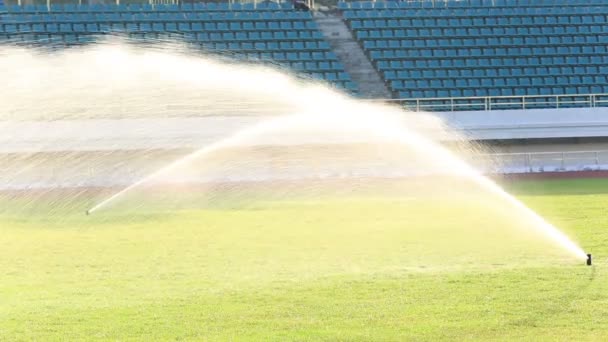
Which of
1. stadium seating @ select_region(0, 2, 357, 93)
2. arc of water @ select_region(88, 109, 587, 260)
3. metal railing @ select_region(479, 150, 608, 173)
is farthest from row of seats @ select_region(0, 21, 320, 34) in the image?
metal railing @ select_region(479, 150, 608, 173)

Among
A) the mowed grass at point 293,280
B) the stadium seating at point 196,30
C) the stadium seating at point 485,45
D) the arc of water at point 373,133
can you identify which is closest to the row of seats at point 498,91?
the stadium seating at point 485,45

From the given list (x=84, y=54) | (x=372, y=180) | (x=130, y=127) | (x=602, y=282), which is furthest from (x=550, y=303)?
(x=84, y=54)

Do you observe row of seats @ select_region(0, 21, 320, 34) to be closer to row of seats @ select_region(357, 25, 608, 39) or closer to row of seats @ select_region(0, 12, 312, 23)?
row of seats @ select_region(0, 12, 312, 23)

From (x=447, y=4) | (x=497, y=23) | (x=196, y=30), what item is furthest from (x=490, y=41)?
(x=196, y=30)

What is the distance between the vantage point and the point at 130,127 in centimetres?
2975

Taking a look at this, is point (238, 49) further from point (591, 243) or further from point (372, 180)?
point (591, 243)

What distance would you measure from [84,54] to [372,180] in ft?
35.0

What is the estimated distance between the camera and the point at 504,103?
1291 inches

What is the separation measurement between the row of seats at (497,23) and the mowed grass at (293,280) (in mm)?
18369

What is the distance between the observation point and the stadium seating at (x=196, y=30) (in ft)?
114

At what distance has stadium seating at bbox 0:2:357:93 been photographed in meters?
34.9

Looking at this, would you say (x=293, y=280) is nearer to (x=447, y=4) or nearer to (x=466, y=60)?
(x=466, y=60)

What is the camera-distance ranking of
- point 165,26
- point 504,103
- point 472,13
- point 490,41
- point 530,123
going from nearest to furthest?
1. point 530,123
2. point 504,103
3. point 165,26
4. point 490,41
5. point 472,13

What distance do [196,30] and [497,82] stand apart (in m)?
9.77
